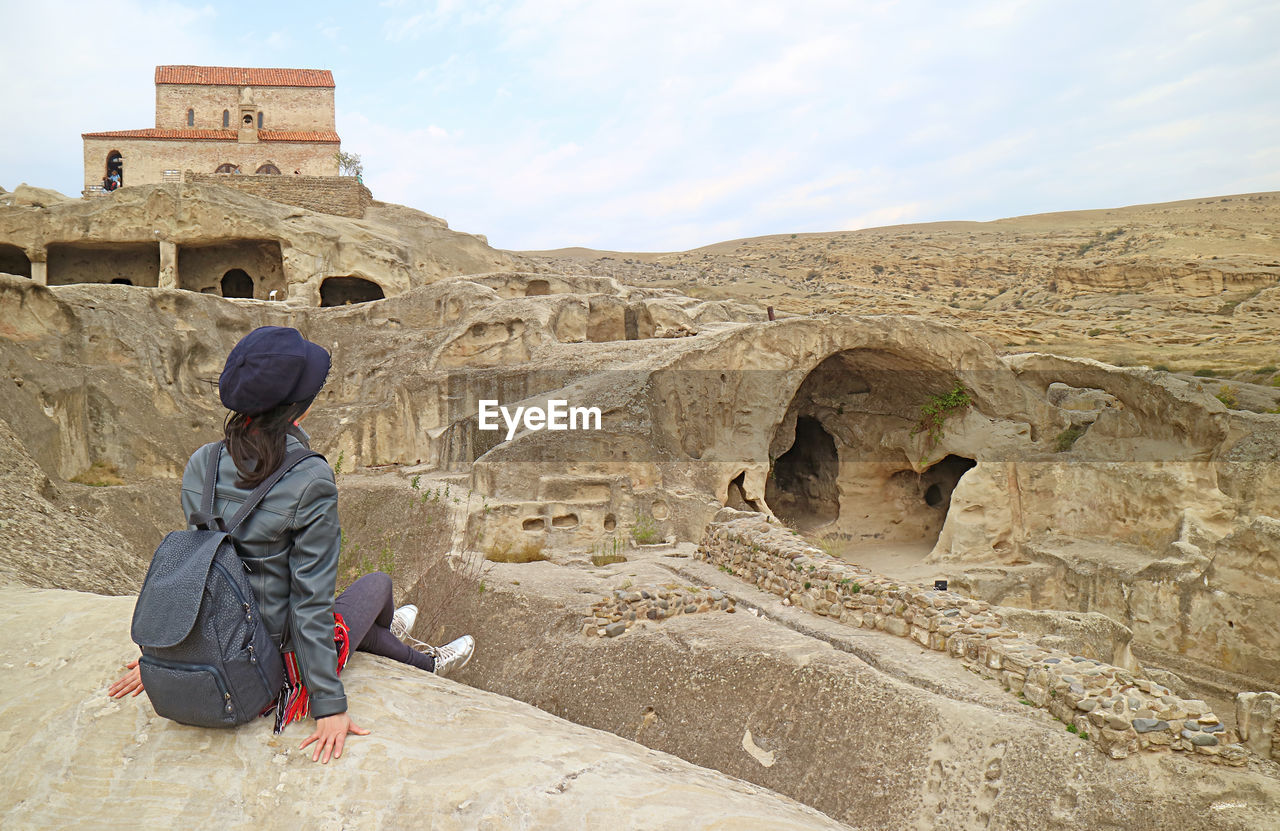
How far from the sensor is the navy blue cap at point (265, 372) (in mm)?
2195

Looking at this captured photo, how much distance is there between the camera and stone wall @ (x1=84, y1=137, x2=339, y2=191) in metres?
25.8

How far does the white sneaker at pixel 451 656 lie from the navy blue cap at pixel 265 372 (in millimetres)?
1491

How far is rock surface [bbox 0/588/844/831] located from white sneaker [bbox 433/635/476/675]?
2.54ft

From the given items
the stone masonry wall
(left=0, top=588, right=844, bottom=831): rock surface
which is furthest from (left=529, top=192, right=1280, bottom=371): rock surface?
(left=0, top=588, right=844, bottom=831): rock surface

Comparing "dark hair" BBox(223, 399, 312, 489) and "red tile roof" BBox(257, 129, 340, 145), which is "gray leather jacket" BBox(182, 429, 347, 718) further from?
"red tile roof" BBox(257, 129, 340, 145)

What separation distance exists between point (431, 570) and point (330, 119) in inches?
987

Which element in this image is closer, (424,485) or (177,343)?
(424,485)

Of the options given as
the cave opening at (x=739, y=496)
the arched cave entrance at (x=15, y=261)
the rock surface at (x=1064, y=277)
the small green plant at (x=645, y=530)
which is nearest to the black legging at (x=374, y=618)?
the small green plant at (x=645, y=530)

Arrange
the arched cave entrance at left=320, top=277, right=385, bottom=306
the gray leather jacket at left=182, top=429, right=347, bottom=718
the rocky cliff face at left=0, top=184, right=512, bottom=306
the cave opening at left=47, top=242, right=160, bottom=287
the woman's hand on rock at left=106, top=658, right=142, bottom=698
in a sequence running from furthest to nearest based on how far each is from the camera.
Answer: the arched cave entrance at left=320, top=277, right=385, bottom=306 → the cave opening at left=47, top=242, right=160, bottom=287 → the rocky cliff face at left=0, top=184, right=512, bottom=306 → the woman's hand on rock at left=106, top=658, right=142, bottom=698 → the gray leather jacket at left=182, top=429, right=347, bottom=718

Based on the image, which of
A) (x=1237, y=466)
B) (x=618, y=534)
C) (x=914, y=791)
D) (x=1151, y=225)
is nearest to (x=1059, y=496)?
(x=1237, y=466)

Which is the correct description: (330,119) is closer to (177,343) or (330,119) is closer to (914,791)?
(177,343)

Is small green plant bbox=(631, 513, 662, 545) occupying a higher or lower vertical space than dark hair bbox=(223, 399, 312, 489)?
lower

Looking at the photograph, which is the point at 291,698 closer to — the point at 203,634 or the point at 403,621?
the point at 203,634

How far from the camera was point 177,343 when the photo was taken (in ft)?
54.4
